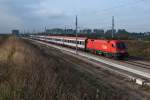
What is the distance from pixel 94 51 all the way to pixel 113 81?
2756cm

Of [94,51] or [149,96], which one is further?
[94,51]

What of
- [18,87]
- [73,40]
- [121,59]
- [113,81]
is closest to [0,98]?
[18,87]

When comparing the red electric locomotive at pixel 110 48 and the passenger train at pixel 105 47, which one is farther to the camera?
the passenger train at pixel 105 47

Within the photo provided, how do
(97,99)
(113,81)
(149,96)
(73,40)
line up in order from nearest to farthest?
(97,99)
(149,96)
(113,81)
(73,40)

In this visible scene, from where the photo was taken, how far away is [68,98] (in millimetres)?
9094

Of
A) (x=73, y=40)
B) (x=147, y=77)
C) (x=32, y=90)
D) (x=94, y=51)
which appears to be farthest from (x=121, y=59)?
(x=32, y=90)

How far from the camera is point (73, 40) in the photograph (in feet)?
206

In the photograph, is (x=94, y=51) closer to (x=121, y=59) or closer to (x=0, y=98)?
(x=121, y=59)

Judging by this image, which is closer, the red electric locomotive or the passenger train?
the red electric locomotive

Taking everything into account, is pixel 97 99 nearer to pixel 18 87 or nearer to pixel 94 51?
pixel 18 87

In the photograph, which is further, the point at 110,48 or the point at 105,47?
the point at 105,47

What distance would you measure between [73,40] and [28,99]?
54.2 m

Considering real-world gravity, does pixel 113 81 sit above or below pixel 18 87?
below

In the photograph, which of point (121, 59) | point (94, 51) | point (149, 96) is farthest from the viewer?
point (94, 51)
